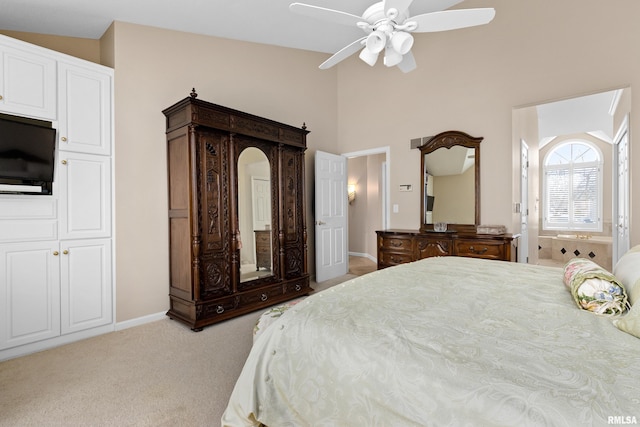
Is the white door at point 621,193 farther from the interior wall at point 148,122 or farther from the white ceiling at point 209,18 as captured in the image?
the interior wall at point 148,122

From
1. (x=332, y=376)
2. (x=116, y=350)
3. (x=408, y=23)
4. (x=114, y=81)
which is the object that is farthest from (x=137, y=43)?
(x=332, y=376)

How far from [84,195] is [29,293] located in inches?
35.2

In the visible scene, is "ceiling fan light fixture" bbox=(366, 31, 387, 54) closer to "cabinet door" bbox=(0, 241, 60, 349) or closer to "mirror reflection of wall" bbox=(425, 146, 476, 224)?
"mirror reflection of wall" bbox=(425, 146, 476, 224)

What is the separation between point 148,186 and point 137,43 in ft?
4.71

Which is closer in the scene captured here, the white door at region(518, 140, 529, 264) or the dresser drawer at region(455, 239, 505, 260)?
the dresser drawer at region(455, 239, 505, 260)

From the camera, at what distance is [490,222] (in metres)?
3.91

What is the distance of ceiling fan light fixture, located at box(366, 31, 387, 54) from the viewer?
82.9 inches

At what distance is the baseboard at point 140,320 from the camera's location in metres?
3.08

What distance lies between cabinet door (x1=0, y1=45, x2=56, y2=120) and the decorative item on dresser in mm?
3747

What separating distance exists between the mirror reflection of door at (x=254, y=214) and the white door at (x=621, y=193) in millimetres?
3723

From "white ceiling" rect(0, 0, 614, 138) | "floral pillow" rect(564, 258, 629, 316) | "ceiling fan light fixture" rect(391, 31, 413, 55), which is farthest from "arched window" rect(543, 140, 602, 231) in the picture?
"floral pillow" rect(564, 258, 629, 316)

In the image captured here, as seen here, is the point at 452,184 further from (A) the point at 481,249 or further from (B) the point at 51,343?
(B) the point at 51,343

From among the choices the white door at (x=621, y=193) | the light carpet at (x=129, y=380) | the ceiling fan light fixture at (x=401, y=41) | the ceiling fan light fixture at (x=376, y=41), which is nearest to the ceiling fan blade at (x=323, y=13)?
the ceiling fan light fixture at (x=376, y=41)

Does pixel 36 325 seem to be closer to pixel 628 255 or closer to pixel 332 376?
pixel 332 376
